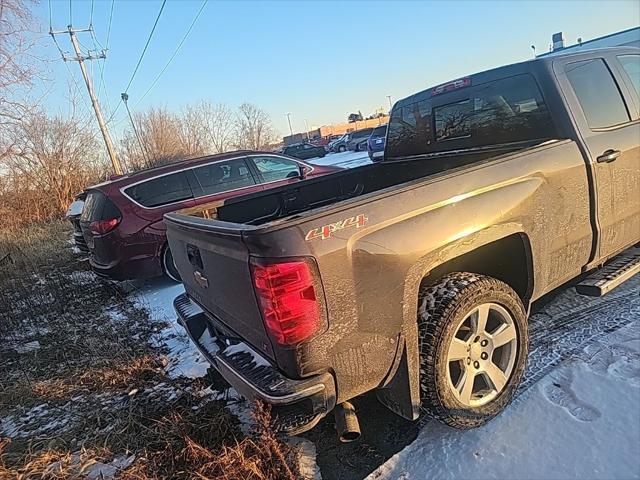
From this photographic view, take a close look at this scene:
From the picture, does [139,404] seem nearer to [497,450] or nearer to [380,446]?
[380,446]

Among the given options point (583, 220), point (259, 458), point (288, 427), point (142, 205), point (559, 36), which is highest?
point (559, 36)

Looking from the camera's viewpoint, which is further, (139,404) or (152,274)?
(152,274)

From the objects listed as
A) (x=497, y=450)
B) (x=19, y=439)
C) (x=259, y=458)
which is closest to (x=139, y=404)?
(x=19, y=439)

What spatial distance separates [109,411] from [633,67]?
5249 mm

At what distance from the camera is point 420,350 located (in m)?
2.24

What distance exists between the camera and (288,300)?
182cm

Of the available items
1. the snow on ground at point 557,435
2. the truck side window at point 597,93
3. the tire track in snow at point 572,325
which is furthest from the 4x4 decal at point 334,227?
the truck side window at point 597,93

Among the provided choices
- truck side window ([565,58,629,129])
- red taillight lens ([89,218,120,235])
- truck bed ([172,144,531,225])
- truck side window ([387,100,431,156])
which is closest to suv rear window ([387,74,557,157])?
truck side window ([387,100,431,156])

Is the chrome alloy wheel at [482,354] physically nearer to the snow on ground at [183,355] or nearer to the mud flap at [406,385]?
the mud flap at [406,385]

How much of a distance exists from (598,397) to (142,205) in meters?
5.84

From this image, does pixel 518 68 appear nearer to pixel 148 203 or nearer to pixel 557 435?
pixel 557 435

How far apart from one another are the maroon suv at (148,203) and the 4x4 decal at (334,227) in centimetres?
488

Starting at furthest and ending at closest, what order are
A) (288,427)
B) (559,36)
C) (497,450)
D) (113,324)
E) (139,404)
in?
(559,36)
(113,324)
(139,404)
(497,450)
(288,427)

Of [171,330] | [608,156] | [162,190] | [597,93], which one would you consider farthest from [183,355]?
[597,93]
